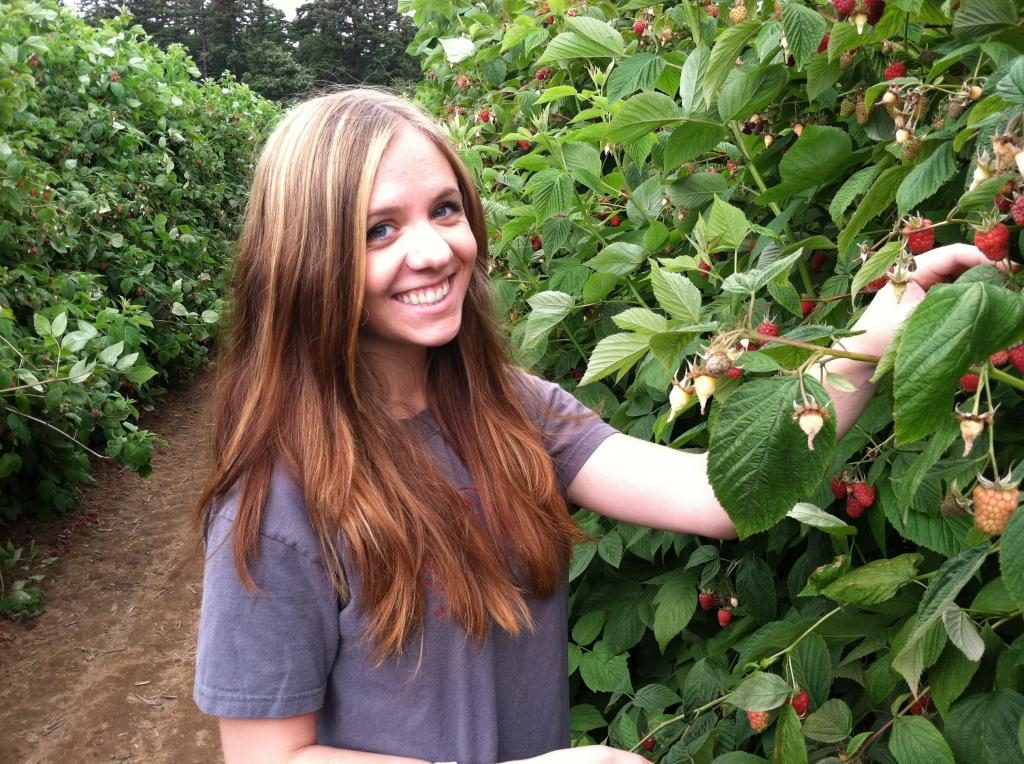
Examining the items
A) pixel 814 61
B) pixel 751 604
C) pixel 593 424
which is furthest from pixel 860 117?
pixel 751 604

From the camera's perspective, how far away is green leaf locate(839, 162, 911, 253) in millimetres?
1010

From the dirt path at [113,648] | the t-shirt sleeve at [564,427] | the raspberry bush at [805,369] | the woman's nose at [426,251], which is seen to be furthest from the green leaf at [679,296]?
the dirt path at [113,648]

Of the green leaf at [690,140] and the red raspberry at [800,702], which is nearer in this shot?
the red raspberry at [800,702]

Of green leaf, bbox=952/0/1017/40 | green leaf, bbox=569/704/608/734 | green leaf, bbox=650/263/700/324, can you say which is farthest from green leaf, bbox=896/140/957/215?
green leaf, bbox=569/704/608/734

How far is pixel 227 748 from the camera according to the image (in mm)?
1136

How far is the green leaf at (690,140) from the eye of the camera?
1.36 meters

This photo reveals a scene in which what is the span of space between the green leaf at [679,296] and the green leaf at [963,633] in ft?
1.24

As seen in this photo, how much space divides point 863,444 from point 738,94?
51cm

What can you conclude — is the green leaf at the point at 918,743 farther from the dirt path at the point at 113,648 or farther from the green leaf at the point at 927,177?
the dirt path at the point at 113,648

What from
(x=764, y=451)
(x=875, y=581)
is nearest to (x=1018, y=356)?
(x=764, y=451)

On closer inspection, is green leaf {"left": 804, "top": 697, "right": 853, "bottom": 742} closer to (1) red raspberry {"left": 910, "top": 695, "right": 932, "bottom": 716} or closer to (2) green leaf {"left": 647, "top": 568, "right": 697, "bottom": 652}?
(1) red raspberry {"left": 910, "top": 695, "right": 932, "bottom": 716}

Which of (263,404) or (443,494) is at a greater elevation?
(263,404)

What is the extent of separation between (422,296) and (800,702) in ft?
2.20

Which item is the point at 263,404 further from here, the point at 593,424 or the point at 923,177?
the point at 923,177
